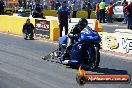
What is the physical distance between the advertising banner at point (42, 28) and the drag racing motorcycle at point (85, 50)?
29.4 ft

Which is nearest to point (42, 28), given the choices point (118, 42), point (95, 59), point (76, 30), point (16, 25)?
point (16, 25)

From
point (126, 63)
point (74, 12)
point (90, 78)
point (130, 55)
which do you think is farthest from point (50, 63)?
point (74, 12)

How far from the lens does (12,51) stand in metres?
16.3

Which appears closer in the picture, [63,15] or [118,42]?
[118,42]

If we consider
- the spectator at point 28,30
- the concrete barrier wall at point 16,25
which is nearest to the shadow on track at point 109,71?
the concrete barrier wall at point 16,25

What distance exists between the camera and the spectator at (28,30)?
21.2m

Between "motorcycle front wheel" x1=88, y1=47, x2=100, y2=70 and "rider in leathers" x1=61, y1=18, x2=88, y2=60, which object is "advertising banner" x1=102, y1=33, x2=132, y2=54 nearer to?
"rider in leathers" x1=61, y1=18, x2=88, y2=60

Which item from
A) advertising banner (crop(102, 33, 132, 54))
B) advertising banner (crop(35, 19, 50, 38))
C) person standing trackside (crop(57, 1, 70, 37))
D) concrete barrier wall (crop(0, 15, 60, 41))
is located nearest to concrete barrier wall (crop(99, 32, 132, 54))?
advertising banner (crop(102, 33, 132, 54))

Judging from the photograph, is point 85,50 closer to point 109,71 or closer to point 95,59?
point 95,59

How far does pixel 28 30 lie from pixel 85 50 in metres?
10.0

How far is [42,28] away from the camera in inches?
850

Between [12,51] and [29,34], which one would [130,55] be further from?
[29,34]

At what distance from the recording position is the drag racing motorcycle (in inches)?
445

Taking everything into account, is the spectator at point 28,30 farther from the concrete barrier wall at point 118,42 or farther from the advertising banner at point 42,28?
the concrete barrier wall at point 118,42
